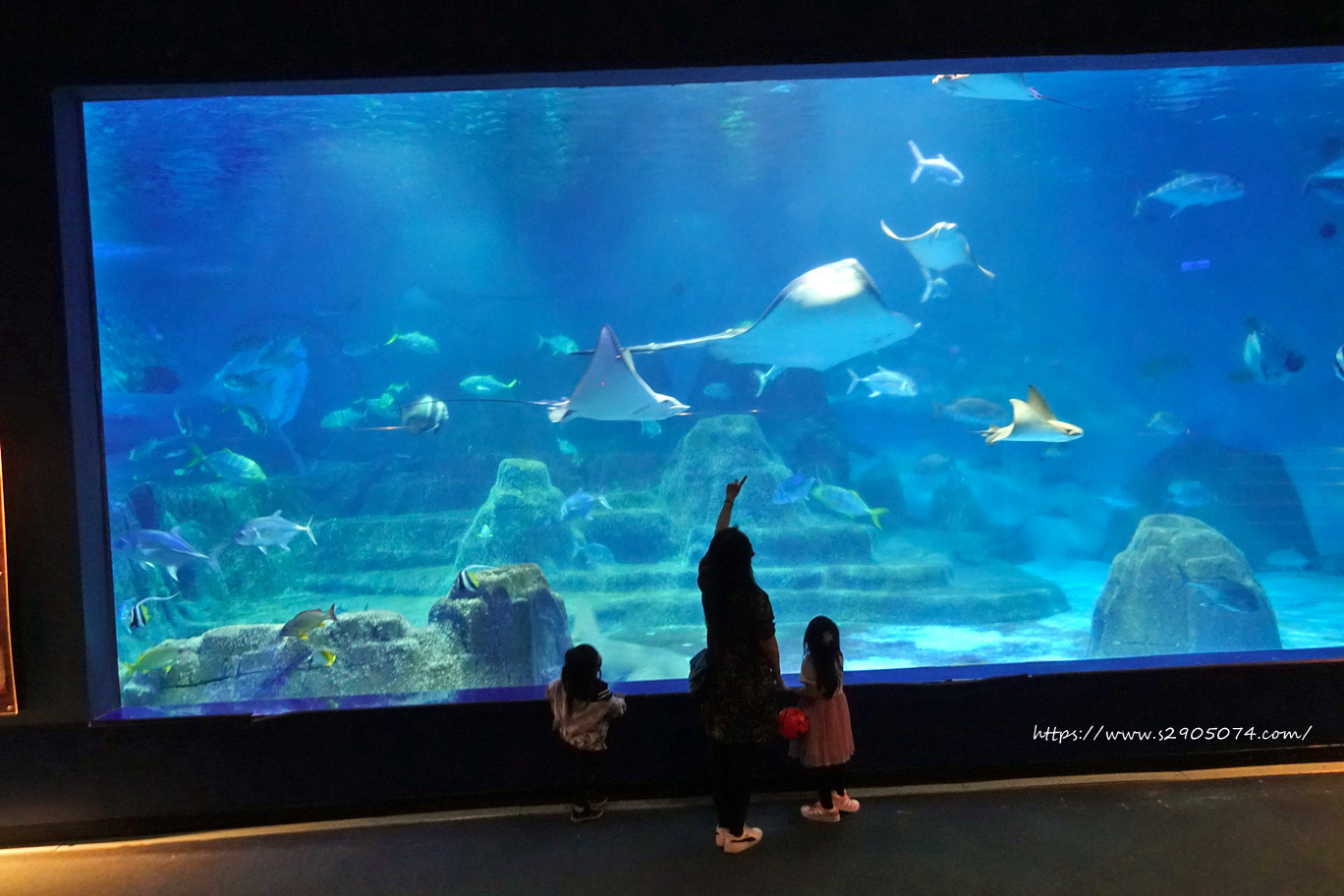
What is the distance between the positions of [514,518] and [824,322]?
190 inches

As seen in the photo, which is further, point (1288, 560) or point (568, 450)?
point (568, 450)

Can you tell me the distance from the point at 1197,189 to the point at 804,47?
21.9ft

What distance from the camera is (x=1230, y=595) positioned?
5.86 meters

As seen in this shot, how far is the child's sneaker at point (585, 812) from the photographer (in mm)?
2871

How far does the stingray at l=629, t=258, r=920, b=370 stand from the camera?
17.3 ft

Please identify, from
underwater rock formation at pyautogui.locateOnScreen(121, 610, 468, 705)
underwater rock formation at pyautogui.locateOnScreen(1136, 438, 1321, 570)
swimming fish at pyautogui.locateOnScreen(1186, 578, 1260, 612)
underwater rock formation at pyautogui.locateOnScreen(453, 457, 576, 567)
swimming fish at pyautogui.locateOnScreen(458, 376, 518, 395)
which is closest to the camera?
underwater rock formation at pyautogui.locateOnScreen(121, 610, 468, 705)

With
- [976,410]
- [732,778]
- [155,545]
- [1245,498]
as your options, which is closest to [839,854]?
[732,778]

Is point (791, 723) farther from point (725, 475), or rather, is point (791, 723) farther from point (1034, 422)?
point (725, 475)

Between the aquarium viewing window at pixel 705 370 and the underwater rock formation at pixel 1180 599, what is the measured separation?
0.04 meters

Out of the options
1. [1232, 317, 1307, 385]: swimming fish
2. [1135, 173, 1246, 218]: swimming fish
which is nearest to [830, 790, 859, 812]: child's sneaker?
[1232, 317, 1307, 385]: swimming fish

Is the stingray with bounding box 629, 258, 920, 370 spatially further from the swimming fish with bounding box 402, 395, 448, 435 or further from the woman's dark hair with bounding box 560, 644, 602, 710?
the woman's dark hair with bounding box 560, 644, 602, 710

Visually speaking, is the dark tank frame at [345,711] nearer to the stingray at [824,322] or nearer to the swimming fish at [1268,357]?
the stingray at [824,322]

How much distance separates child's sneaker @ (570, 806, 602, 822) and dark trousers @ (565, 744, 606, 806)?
19 millimetres

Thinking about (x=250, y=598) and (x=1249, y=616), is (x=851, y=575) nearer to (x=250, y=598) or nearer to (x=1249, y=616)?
(x=1249, y=616)
